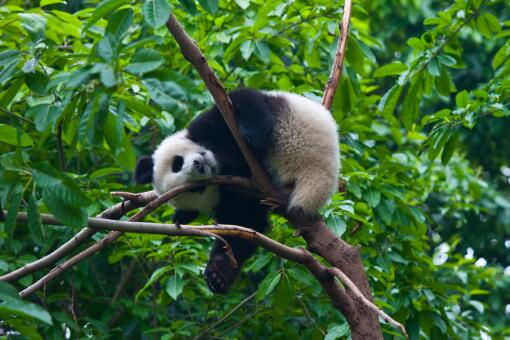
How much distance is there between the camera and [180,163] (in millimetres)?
3771

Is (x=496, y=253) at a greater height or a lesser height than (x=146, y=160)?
lesser

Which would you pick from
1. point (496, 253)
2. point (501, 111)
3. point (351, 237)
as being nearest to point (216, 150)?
point (351, 237)

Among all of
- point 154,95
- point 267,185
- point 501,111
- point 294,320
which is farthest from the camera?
point 294,320

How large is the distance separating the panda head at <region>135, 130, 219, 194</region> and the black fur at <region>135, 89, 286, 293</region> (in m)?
0.05

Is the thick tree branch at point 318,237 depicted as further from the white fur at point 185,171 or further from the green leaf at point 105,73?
the green leaf at point 105,73

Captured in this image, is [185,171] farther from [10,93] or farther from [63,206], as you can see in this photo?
[63,206]

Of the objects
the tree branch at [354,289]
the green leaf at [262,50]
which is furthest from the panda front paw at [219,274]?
the green leaf at [262,50]

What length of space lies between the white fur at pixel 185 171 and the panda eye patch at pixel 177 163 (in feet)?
0.06

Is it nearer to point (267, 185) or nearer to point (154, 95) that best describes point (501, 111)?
point (267, 185)

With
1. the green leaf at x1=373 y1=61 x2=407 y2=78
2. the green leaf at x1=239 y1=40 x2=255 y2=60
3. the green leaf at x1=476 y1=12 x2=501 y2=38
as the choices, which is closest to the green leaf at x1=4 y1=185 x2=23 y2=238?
the green leaf at x1=239 y1=40 x2=255 y2=60

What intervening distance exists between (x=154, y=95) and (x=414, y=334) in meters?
2.76

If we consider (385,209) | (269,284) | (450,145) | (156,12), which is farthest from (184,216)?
(156,12)

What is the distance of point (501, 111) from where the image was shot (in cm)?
393

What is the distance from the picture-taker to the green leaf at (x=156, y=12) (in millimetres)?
2193
